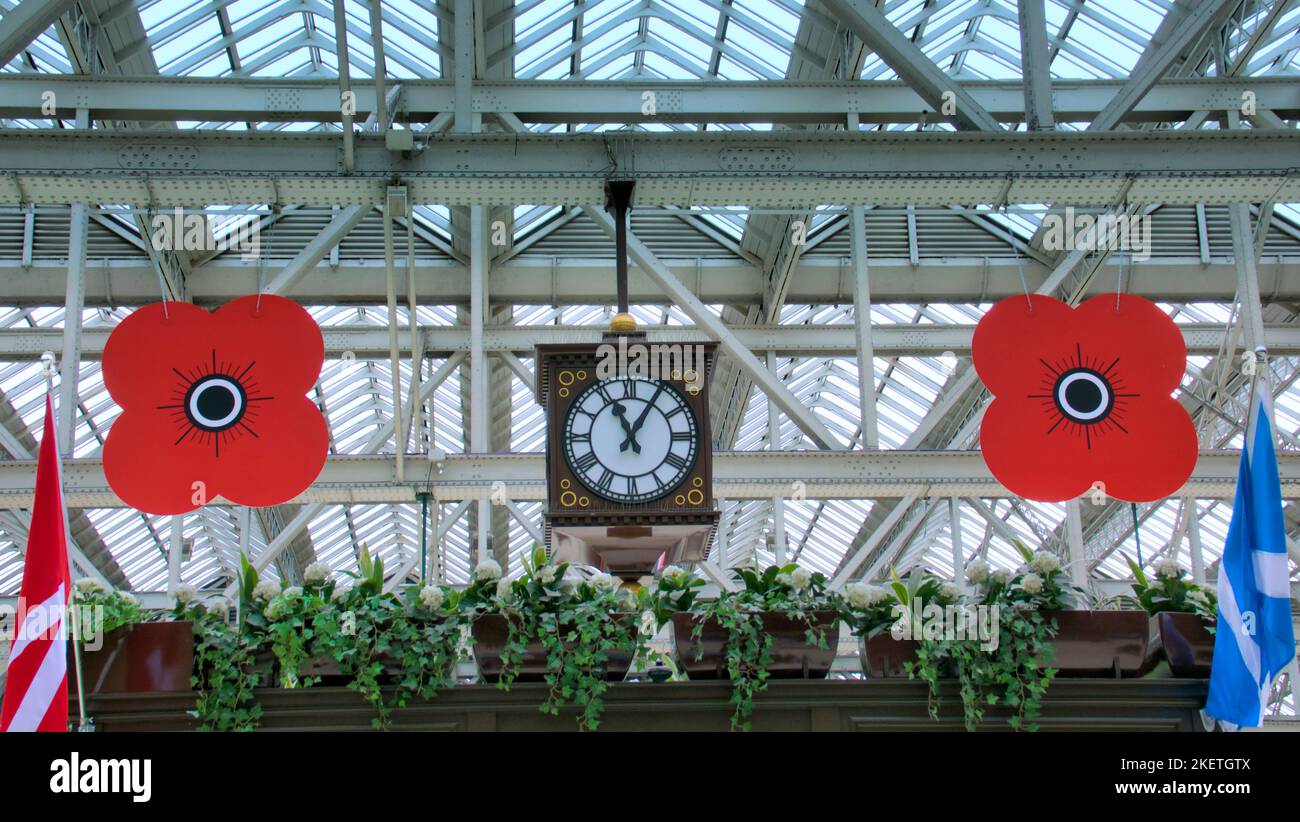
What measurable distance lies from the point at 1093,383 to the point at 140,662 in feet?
17.7

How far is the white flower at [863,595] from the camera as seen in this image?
5.39 m

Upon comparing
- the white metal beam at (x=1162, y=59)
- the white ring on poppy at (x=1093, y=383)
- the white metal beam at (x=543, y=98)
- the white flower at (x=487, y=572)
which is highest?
the white metal beam at (x=543, y=98)

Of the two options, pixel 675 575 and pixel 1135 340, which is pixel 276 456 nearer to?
pixel 675 575

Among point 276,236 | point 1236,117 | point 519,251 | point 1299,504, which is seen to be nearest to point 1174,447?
point 1236,117

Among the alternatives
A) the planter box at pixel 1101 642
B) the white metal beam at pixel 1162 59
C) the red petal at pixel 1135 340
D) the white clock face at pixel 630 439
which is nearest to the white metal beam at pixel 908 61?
the white metal beam at pixel 1162 59

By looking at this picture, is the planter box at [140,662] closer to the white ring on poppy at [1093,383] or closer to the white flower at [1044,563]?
the white flower at [1044,563]

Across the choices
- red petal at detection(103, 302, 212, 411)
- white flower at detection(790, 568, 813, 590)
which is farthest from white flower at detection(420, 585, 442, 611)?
red petal at detection(103, 302, 212, 411)

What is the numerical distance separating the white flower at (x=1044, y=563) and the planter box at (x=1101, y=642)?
0.20 metres

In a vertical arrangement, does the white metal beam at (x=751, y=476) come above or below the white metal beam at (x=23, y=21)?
below

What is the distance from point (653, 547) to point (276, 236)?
1063 cm

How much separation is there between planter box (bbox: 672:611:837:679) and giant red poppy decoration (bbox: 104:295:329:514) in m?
3.08

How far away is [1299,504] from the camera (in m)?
22.2

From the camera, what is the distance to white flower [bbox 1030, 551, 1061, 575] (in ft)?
17.8
